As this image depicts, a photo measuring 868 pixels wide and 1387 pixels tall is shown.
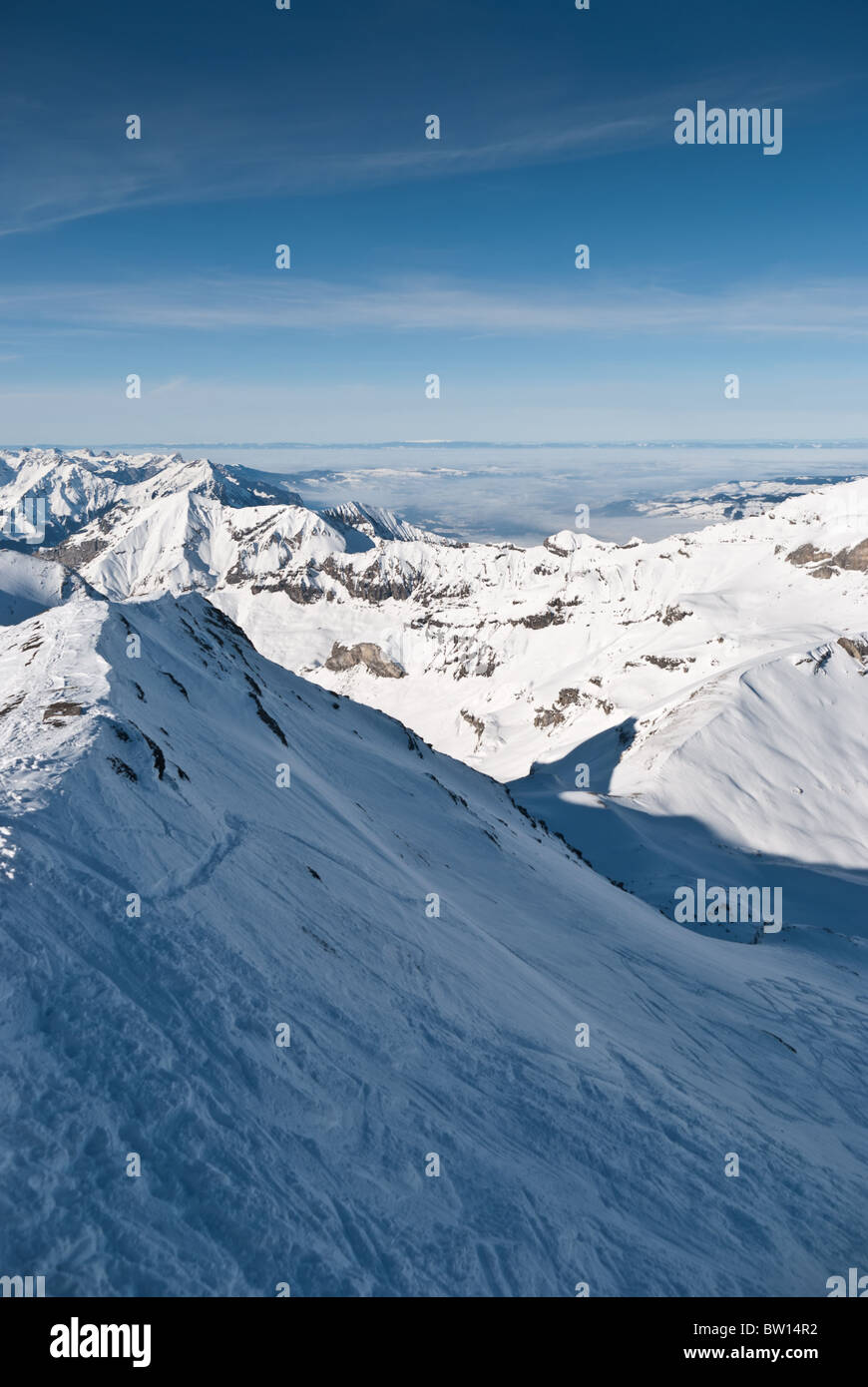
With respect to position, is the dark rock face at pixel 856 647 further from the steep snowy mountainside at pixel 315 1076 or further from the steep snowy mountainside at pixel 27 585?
the steep snowy mountainside at pixel 27 585

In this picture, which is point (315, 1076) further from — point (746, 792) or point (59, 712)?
point (746, 792)

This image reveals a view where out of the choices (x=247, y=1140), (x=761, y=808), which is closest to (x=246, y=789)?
(x=247, y=1140)

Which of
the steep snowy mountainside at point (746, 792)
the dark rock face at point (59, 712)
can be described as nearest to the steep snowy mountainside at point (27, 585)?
the steep snowy mountainside at point (746, 792)

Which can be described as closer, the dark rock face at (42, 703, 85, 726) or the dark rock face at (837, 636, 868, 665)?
the dark rock face at (42, 703, 85, 726)

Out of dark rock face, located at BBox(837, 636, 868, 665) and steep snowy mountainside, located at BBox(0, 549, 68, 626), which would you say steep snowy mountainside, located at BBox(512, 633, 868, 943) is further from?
steep snowy mountainside, located at BBox(0, 549, 68, 626)

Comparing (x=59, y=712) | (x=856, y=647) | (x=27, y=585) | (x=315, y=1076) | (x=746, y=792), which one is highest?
(x=27, y=585)

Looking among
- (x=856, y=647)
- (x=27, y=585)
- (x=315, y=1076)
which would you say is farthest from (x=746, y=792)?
(x=27, y=585)

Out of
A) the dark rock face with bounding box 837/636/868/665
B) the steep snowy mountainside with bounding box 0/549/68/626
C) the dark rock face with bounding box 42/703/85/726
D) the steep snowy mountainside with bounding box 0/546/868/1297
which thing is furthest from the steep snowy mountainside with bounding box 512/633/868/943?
the steep snowy mountainside with bounding box 0/549/68/626
